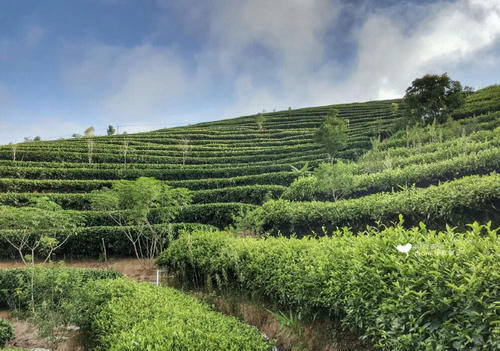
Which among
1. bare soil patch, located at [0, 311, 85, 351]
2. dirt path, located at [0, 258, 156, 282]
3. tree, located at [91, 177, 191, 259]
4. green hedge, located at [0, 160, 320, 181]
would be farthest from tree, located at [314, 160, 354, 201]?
bare soil patch, located at [0, 311, 85, 351]

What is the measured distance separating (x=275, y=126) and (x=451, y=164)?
102ft

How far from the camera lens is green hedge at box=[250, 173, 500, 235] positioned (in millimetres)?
7246

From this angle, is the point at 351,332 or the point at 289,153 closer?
the point at 351,332

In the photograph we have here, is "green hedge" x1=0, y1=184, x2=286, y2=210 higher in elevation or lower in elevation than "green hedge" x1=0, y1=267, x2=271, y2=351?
higher

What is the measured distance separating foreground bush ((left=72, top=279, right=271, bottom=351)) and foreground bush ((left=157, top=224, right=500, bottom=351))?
32.8 inches

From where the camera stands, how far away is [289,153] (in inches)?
1128

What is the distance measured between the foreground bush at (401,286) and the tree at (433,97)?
23.0 m

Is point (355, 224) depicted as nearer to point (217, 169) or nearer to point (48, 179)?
point (217, 169)

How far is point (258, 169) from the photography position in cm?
2452

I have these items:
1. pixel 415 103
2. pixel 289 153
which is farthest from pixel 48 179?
pixel 415 103

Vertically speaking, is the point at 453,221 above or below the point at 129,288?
above

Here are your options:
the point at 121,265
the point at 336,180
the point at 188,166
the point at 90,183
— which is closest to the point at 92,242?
the point at 121,265

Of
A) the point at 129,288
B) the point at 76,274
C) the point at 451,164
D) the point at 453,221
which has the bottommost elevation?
the point at 76,274

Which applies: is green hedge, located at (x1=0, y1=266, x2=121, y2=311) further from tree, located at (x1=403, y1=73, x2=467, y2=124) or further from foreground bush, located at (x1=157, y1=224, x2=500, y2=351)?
tree, located at (x1=403, y1=73, x2=467, y2=124)
